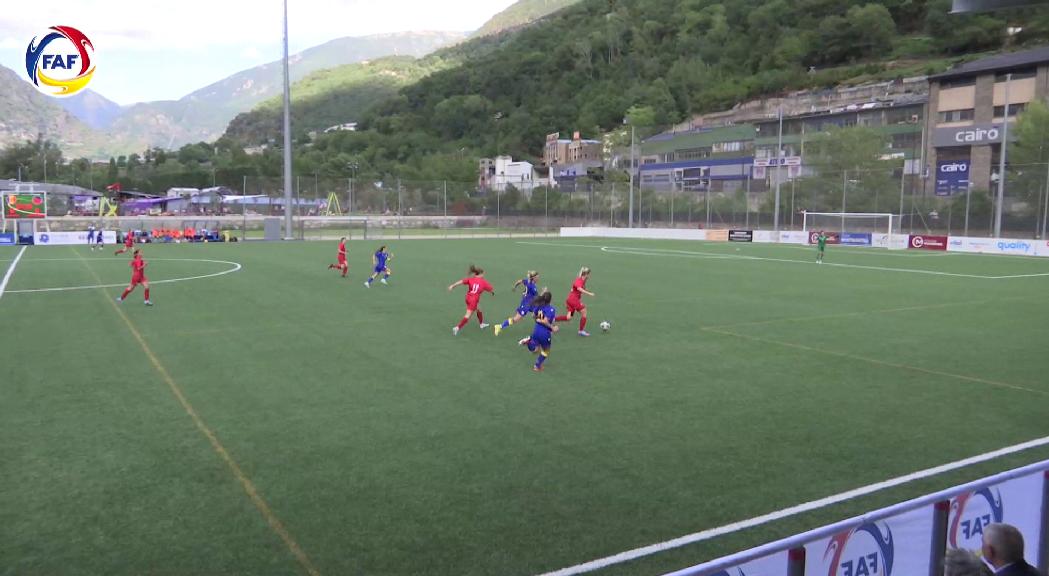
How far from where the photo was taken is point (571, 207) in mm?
71250

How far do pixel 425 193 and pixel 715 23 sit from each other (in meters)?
121

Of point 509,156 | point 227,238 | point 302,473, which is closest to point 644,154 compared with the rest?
point 509,156

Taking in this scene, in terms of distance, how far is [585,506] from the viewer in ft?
23.7

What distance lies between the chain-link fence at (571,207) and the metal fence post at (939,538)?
4964 cm

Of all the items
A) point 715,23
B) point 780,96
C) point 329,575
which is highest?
point 715,23

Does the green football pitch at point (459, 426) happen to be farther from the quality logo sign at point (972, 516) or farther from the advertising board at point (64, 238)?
the advertising board at point (64, 238)

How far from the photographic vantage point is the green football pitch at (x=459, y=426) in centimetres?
652

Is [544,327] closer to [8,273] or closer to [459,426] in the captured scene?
[459,426]

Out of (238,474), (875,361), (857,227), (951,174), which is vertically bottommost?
(238,474)

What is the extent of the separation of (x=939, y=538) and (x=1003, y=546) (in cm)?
44

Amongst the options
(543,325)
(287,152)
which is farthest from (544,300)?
(287,152)

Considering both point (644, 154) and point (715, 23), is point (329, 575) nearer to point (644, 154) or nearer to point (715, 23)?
point (644, 154)

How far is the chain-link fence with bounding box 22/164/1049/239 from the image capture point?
49438 millimetres

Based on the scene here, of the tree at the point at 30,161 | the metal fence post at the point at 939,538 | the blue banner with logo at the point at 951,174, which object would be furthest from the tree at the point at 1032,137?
the tree at the point at 30,161
